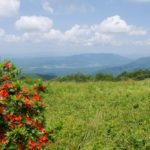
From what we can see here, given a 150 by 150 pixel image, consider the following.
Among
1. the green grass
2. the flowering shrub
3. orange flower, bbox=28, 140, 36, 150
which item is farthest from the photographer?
the green grass

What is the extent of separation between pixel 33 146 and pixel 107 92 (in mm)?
17611

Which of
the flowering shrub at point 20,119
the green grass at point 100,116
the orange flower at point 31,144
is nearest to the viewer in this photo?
the flowering shrub at point 20,119

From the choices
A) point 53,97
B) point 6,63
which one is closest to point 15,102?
point 6,63

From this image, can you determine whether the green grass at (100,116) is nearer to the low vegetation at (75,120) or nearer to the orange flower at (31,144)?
the low vegetation at (75,120)

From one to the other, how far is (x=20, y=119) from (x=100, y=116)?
25.4ft

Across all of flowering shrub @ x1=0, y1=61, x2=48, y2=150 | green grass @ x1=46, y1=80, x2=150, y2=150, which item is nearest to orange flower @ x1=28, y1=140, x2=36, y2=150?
flowering shrub @ x1=0, y1=61, x2=48, y2=150

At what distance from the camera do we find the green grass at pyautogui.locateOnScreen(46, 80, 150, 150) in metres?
13.8

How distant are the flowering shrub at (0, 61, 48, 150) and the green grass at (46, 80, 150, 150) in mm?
2015

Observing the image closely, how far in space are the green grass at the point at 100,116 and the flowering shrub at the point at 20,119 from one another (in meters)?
2.01

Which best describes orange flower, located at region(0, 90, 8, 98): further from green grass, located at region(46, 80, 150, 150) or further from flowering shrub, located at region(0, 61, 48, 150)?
green grass, located at region(46, 80, 150, 150)

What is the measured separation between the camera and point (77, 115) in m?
20.8

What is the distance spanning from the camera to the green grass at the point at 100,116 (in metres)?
13.8

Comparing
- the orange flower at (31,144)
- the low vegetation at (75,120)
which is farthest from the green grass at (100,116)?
the orange flower at (31,144)

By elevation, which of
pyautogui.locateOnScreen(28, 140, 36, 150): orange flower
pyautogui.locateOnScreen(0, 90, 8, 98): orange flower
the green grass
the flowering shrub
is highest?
pyautogui.locateOnScreen(0, 90, 8, 98): orange flower
